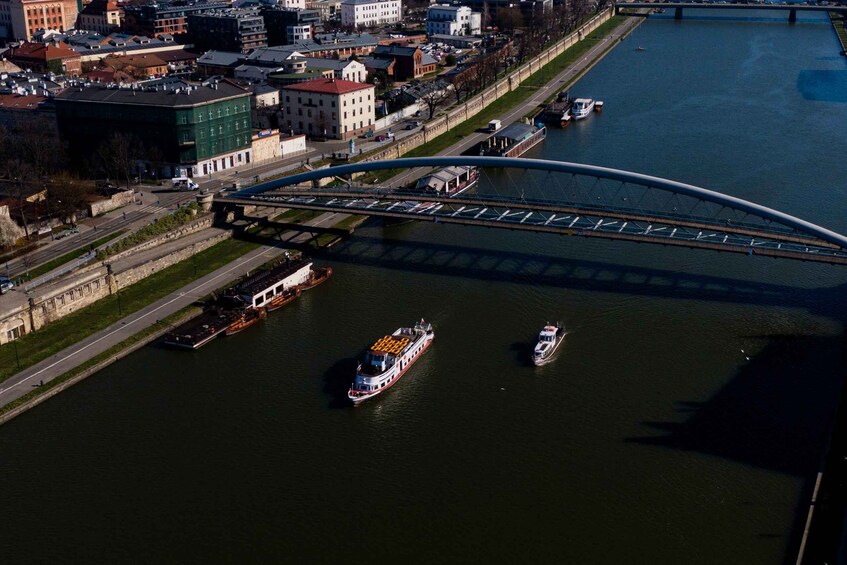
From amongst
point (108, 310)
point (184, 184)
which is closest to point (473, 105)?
point (184, 184)

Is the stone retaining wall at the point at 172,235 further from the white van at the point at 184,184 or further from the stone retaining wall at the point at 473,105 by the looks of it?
the stone retaining wall at the point at 473,105

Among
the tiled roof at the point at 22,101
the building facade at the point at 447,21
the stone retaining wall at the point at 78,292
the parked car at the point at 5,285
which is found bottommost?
the stone retaining wall at the point at 78,292

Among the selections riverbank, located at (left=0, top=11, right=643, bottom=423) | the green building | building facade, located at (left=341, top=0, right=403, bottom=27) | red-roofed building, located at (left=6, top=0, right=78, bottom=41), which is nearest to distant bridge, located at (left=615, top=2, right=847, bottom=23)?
riverbank, located at (left=0, top=11, right=643, bottom=423)


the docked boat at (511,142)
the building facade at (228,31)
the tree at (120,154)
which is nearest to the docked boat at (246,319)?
the tree at (120,154)

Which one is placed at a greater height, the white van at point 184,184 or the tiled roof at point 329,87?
→ the tiled roof at point 329,87

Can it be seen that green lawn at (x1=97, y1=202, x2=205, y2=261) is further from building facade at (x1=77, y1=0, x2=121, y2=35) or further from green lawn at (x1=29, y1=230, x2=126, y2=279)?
building facade at (x1=77, y1=0, x2=121, y2=35)

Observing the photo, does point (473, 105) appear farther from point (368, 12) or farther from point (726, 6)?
point (726, 6)
